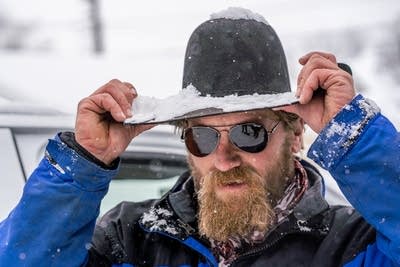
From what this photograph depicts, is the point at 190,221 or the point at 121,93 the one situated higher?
the point at 121,93

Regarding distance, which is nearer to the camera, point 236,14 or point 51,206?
point 51,206

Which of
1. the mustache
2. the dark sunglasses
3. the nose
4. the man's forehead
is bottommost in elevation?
the mustache

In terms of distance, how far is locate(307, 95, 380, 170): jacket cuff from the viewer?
6.59ft

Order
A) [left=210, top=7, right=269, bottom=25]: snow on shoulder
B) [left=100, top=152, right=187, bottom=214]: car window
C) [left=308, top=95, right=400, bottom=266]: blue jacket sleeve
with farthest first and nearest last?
1. [left=100, top=152, right=187, bottom=214]: car window
2. [left=210, top=7, right=269, bottom=25]: snow on shoulder
3. [left=308, top=95, right=400, bottom=266]: blue jacket sleeve

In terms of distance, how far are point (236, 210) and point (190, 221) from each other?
0.69ft

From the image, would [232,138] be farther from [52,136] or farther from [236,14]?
[52,136]

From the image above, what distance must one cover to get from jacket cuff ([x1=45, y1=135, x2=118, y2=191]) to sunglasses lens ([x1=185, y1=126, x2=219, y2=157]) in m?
0.33

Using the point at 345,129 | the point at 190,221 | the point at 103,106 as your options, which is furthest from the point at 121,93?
the point at 345,129

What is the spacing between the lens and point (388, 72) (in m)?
24.0

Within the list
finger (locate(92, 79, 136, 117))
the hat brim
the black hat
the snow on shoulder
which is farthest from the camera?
the snow on shoulder

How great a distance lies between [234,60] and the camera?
2.49 metres

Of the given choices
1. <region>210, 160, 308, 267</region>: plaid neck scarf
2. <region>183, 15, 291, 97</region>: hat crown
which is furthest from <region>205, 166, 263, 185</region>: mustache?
<region>183, 15, 291, 97</region>: hat crown

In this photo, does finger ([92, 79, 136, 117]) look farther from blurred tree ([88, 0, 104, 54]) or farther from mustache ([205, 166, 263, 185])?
blurred tree ([88, 0, 104, 54])

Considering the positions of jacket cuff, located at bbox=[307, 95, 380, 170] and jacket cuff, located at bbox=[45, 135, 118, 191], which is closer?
jacket cuff, located at bbox=[307, 95, 380, 170]
